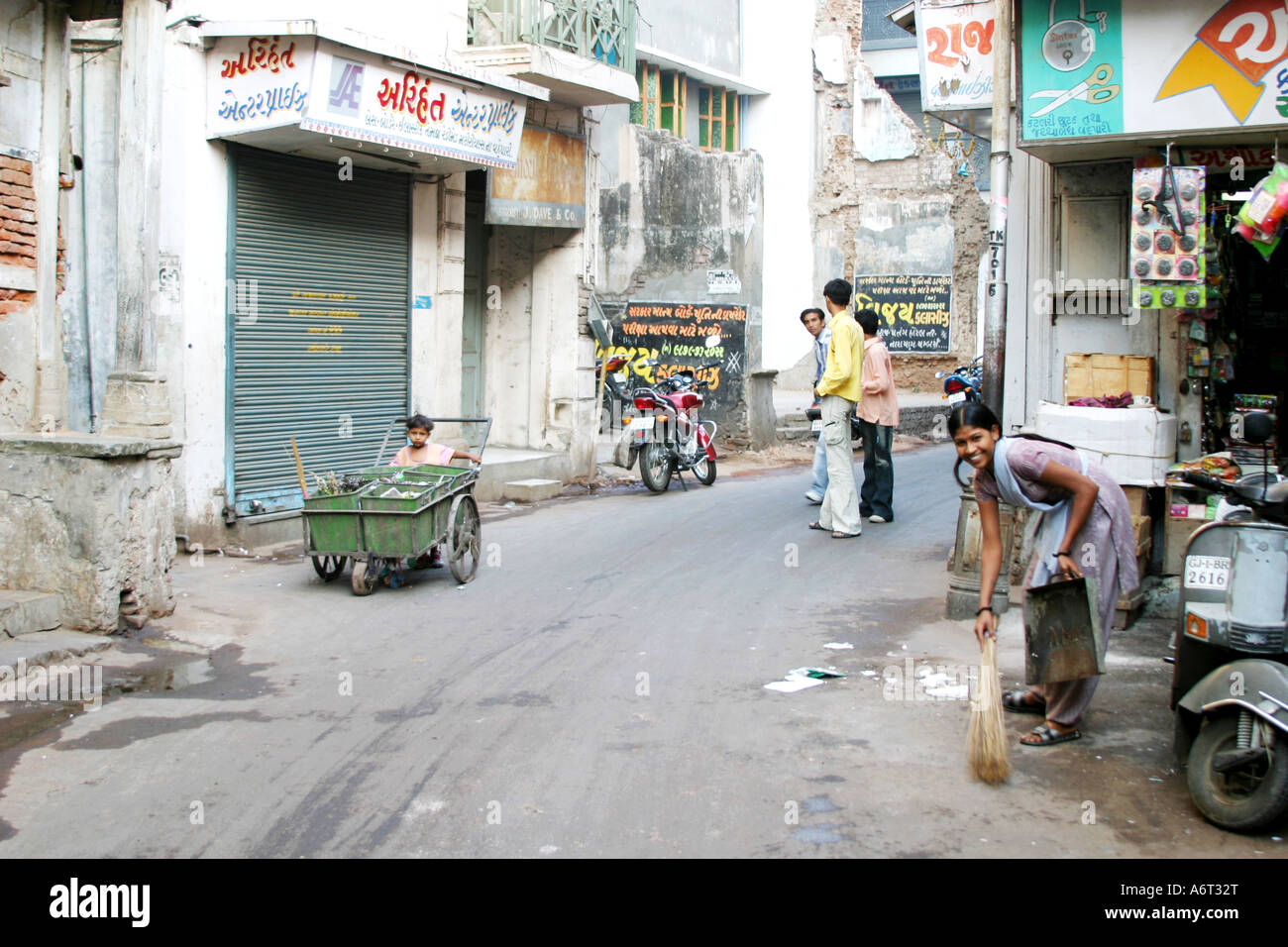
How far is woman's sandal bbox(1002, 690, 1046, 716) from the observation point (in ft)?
18.4

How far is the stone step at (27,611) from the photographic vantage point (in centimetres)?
678

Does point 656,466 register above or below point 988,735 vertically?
above

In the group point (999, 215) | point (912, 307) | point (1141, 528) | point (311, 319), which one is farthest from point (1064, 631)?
point (912, 307)

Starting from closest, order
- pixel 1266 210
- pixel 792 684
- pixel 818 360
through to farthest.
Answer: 1. pixel 792 684
2. pixel 1266 210
3. pixel 818 360

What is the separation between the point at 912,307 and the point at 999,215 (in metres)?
19.4

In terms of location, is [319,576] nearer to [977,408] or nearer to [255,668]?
[255,668]

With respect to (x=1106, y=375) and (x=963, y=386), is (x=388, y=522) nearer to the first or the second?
(x=1106, y=375)

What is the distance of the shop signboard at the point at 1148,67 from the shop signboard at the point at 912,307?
60.7ft

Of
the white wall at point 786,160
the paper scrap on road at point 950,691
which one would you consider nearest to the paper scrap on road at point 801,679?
the paper scrap on road at point 950,691

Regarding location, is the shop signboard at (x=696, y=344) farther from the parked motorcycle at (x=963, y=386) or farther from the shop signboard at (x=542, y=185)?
the shop signboard at (x=542, y=185)

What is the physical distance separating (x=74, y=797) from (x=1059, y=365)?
22.4ft

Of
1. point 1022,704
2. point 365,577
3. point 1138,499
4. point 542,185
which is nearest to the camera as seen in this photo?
point 1022,704

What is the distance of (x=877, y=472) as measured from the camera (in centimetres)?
1136
